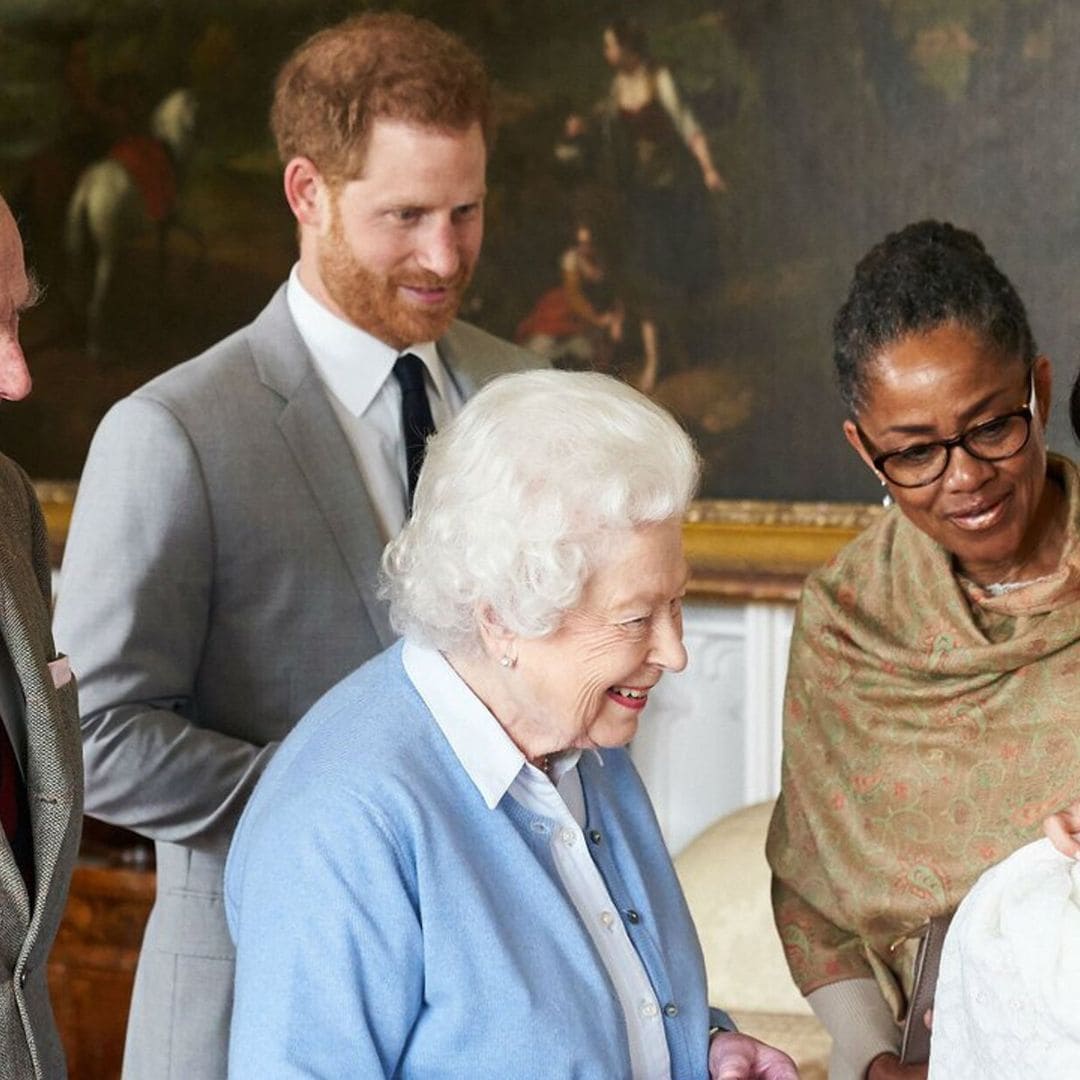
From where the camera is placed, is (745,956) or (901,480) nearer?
(901,480)

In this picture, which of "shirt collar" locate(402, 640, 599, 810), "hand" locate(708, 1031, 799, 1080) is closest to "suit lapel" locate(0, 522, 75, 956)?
"shirt collar" locate(402, 640, 599, 810)

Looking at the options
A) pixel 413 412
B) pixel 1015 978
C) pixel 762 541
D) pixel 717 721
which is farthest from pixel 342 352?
pixel 717 721

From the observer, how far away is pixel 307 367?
3414 millimetres

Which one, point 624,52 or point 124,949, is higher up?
point 624,52

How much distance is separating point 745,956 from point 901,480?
7.43ft

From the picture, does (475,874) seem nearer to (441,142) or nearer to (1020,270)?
(441,142)

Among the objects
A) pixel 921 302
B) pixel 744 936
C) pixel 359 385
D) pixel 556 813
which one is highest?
pixel 921 302

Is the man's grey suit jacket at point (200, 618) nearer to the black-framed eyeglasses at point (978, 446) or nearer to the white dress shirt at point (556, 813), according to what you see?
the white dress shirt at point (556, 813)

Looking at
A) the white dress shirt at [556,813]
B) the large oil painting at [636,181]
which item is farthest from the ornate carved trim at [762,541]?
the white dress shirt at [556,813]

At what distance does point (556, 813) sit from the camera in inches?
101

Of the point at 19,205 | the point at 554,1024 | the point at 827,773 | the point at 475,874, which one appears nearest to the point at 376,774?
the point at 475,874

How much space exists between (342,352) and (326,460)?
24 centimetres

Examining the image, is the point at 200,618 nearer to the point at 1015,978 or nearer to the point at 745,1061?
the point at 745,1061

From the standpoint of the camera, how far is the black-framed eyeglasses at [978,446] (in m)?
2.87
